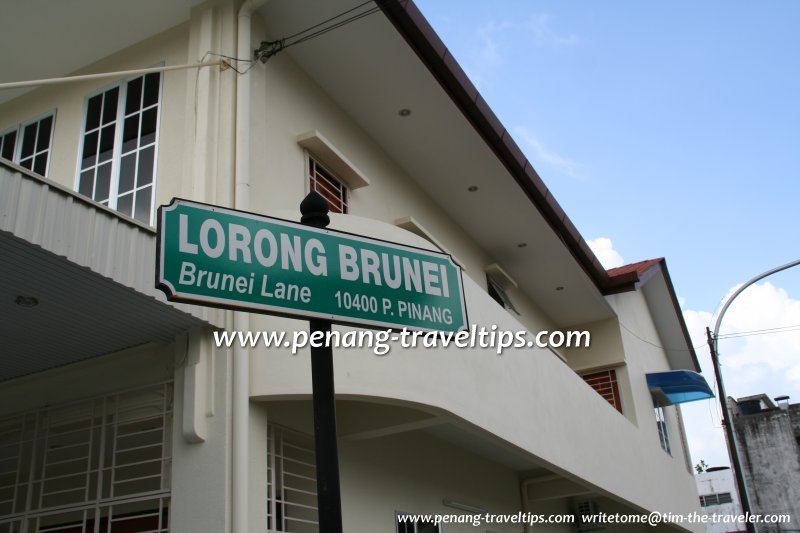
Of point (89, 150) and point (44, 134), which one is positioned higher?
point (44, 134)

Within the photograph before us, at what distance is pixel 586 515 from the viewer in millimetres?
14422

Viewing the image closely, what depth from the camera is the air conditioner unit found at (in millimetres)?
14367

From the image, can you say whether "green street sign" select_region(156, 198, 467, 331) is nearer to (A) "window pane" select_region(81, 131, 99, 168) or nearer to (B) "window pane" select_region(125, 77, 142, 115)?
(B) "window pane" select_region(125, 77, 142, 115)

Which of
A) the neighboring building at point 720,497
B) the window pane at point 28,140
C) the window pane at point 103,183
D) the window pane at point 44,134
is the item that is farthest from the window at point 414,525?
the neighboring building at point 720,497

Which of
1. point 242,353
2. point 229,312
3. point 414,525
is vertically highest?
point 229,312

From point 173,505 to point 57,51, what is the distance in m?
5.33

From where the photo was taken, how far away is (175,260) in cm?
301

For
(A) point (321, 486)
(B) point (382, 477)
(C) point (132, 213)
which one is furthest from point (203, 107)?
(A) point (321, 486)

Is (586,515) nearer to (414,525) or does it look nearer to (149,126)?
(414,525)

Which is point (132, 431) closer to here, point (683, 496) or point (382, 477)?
point (382, 477)

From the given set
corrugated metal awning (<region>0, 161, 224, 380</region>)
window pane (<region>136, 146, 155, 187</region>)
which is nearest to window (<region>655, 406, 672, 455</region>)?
window pane (<region>136, 146, 155, 187</region>)

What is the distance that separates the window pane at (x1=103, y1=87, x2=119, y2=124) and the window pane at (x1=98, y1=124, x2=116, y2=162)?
0.38 ft

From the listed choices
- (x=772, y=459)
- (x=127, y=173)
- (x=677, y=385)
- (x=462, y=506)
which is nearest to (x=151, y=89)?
(x=127, y=173)

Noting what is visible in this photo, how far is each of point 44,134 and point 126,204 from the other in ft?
6.96
